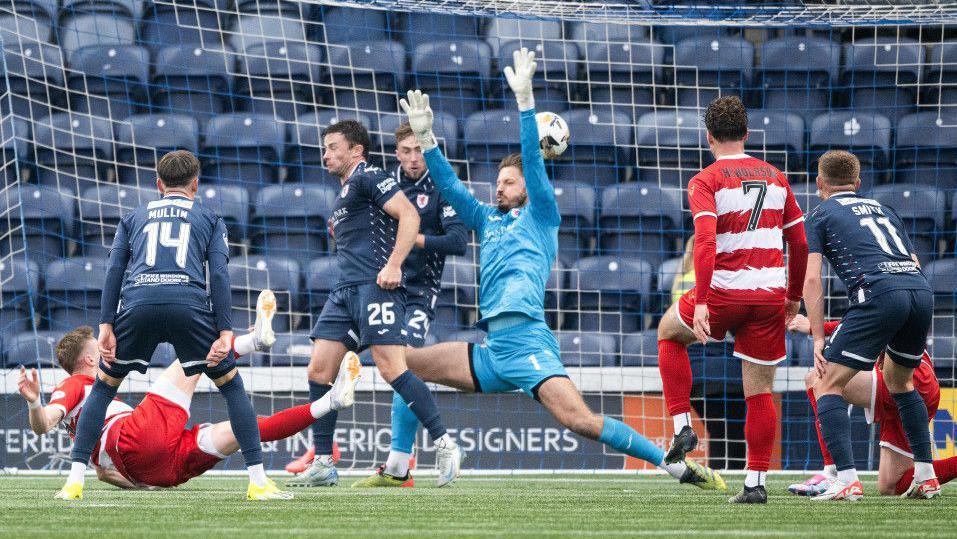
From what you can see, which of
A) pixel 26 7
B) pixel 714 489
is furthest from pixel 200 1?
pixel 714 489

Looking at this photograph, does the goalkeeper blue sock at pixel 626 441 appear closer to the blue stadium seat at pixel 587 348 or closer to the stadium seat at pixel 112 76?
the blue stadium seat at pixel 587 348

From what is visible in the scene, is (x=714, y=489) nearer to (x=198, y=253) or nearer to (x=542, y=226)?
(x=542, y=226)

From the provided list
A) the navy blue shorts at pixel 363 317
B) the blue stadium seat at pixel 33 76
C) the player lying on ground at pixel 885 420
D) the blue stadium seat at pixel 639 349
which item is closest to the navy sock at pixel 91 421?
the navy blue shorts at pixel 363 317

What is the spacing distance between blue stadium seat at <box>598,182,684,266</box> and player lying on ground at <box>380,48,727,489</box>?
4.55 m

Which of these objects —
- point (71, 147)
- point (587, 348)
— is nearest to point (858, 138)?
point (587, 348)

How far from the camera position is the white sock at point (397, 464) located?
6.59 meters

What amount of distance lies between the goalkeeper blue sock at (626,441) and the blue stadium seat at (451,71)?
20.1 ft

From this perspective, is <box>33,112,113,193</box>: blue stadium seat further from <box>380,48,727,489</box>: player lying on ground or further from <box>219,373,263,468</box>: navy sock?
<box>219,373,263,468</box>: navy sock

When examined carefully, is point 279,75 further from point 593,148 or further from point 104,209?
point 593,148

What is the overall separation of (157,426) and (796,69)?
776 centimetres

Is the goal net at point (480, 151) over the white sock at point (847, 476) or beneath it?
over

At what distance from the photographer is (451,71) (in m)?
11.6

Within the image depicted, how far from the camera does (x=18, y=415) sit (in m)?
8.51

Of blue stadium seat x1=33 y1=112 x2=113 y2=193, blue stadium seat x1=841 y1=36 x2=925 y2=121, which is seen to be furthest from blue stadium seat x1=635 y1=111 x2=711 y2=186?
blue stadium seat x1=33 y1=112 x2=113 y2=193
